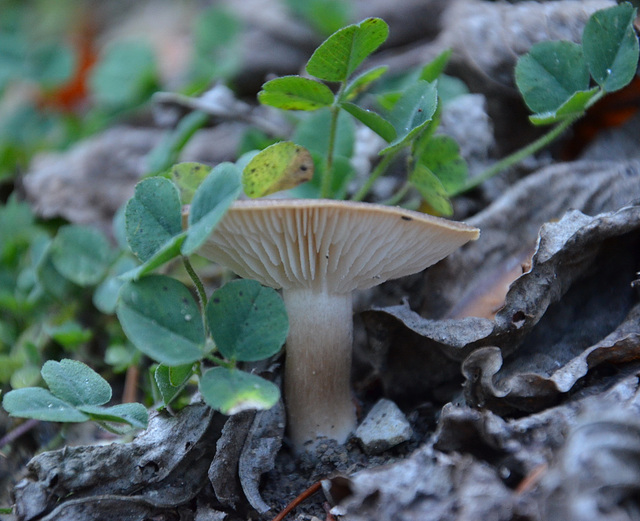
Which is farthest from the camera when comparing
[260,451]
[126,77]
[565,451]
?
[126,77]

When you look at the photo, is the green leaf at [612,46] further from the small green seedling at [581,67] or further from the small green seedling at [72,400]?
the small green seedling at [72,400]

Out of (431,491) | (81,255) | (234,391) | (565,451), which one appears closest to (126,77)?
(81,255)

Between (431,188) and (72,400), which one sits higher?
(431,188)

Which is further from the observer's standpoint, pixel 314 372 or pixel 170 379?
pixel 314 372

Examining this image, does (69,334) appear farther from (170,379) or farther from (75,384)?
(170,379)

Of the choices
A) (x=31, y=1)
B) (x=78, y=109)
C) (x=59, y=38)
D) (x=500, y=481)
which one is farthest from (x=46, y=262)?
(x=31, y=1)

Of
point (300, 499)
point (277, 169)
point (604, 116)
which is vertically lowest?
point (300, 499)
